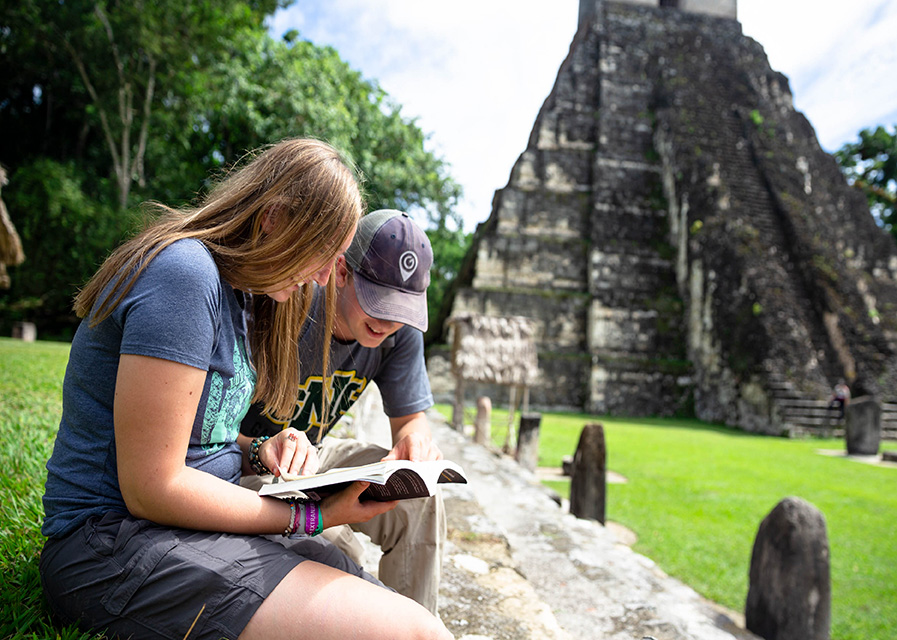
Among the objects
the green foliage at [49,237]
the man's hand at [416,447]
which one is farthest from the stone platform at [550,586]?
the green foliage at [49,237]

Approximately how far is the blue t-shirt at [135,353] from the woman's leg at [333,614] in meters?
0.37

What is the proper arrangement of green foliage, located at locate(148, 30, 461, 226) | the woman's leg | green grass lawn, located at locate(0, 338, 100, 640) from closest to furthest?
the woman's leg < green grass lawn, located at locate(0, 338, 100, 640) < green foliage, located at locate(148, 30, 461, 226)

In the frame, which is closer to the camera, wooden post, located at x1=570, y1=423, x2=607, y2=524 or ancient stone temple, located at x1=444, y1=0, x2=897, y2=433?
wooden post, located at x1=570, y1=423, x2=607, y2=524

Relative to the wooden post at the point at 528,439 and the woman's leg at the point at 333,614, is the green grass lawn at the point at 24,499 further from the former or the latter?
the wooden post at the point at 528,439

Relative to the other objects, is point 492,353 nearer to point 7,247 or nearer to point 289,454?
point 7,247

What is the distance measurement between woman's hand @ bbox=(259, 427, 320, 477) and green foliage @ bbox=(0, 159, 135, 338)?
→ 15.4m

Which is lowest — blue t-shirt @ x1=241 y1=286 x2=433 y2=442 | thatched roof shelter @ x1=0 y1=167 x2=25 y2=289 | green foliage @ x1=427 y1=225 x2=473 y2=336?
blue t-shirt @ x1=241 y1=286 x2=433 y2=442

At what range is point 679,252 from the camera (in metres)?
17.0

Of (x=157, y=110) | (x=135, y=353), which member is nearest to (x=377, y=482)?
(x=135, y=353)

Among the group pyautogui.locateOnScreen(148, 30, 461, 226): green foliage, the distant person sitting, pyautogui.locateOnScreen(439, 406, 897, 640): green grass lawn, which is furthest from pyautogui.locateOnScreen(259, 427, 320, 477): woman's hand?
the distant person sitting

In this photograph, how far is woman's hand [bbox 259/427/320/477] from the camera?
1526 mm

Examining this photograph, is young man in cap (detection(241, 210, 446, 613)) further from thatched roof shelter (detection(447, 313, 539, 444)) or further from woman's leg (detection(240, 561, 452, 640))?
thatched roof shelter (detection(447, 313, 539, 444))

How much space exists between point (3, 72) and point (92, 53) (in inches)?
182

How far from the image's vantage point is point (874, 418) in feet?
32.6
